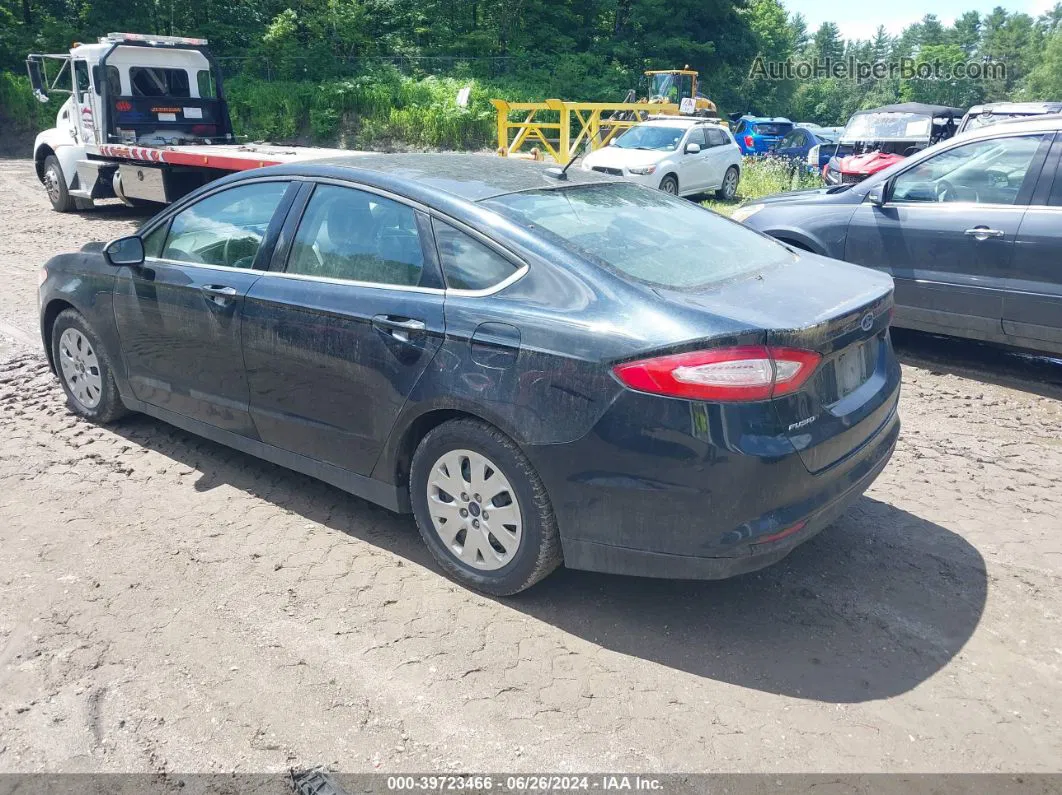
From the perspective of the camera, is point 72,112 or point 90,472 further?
point 72,112

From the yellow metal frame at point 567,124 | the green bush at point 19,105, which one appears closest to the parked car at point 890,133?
the yellow metal frame at point 567,124

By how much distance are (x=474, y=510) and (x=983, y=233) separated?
15.2 feet

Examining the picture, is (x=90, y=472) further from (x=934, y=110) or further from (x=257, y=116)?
(x=257, y=116)

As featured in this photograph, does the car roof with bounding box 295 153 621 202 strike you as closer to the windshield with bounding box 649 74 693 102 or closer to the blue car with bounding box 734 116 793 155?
the blue car with bounding box 734 116 793 155

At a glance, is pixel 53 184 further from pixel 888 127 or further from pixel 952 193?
pixel 888 127

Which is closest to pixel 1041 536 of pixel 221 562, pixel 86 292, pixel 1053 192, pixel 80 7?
pixel 1053 192

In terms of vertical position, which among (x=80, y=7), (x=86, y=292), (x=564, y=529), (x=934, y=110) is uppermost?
(x=80, y=7)

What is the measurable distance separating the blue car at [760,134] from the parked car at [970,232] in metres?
23.8

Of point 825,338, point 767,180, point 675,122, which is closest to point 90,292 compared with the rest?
point 825,338

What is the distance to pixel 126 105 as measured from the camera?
1330 centimetres

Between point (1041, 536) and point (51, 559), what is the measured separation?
177 inches

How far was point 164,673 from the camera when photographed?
10.0 ft

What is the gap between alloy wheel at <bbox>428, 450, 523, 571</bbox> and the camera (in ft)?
10.9

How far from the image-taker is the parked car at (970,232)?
591 cm
